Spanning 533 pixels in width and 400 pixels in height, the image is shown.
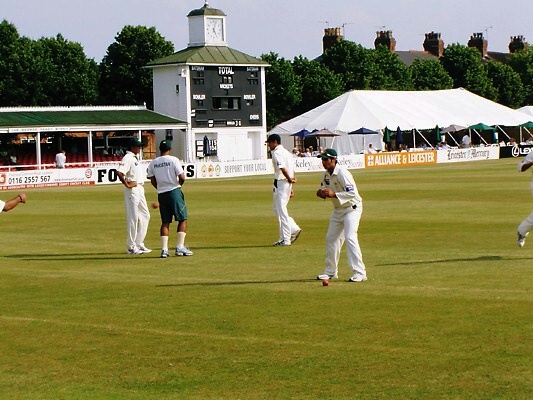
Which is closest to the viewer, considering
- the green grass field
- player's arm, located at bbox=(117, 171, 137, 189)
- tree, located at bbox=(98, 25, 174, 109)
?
the green grass field

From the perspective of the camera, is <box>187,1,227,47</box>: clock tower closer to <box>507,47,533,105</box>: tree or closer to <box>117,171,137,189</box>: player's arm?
<box>507,47,533,105</box>: tree

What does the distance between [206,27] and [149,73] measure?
10.9 meters

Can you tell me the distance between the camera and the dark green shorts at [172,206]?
17750mm

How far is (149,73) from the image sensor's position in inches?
3514

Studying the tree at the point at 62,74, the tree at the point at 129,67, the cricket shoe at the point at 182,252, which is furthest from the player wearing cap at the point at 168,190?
the tree at the point at 129,67

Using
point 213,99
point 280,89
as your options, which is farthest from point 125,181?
point 280,89

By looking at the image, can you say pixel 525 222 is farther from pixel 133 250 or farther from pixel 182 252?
pixel 133 250

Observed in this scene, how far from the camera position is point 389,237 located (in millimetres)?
20328

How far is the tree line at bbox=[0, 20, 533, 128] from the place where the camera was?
8281 centimetres

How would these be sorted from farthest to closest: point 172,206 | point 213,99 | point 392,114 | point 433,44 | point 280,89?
point 433,44, point 280,89, point 392,114, point 213,99, point 172,206

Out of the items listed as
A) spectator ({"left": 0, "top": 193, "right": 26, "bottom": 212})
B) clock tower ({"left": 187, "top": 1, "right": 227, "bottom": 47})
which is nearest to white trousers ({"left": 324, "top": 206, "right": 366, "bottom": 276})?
spectator ({"left": 0, "top": 193, "right": 26, "bottom": 212})

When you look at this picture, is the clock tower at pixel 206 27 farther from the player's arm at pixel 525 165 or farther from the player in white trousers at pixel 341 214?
the player in white trousers at pixel 341 214

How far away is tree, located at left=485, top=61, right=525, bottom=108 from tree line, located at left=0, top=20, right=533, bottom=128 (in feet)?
7.44

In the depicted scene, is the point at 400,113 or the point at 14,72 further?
the point at 14,72
